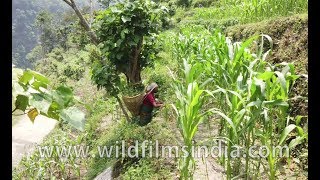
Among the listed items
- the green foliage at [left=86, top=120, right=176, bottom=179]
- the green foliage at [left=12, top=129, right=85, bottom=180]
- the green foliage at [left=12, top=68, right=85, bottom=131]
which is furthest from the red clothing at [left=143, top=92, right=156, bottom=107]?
the green foliage at [left=12, top=68, right=85, bottom=131]

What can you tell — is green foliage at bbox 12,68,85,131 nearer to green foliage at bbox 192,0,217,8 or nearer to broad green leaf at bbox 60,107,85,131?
broad green leaf at bbox 60,107,85,131

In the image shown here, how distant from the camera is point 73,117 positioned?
25.3 inches

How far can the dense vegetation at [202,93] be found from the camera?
250cm

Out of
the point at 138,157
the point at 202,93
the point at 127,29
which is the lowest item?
the point at 138,157

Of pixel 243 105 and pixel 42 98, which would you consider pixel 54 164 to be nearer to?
pixel 243 105

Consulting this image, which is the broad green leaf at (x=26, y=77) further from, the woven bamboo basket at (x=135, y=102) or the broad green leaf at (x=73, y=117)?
the woven bamboo basket at (x=135, y=102)

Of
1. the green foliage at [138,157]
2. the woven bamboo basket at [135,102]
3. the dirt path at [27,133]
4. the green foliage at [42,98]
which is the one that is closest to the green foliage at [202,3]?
the dirt path at [27,133]

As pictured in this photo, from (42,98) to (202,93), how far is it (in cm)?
337

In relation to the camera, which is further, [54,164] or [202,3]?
[202,3]

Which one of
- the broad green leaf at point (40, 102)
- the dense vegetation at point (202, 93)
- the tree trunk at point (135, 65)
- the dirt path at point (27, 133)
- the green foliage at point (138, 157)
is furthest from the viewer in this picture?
the dirt path at point (27, 133)

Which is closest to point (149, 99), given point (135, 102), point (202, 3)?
point (135, 102)

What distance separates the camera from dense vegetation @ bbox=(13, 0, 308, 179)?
250cm

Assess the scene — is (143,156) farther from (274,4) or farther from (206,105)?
(274,4)
